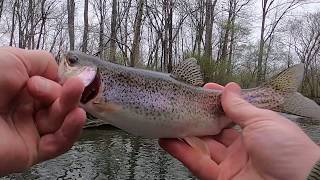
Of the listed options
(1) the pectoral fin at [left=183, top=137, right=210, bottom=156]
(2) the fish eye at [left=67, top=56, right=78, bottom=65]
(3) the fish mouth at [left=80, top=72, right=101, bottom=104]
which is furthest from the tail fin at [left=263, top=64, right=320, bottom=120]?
(2) the fish eye at [left=67, top=56, right=78, bottom=65]

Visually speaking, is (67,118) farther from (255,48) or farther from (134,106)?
(255,48)

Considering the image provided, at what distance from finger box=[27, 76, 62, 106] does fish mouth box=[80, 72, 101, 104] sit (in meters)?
0.22

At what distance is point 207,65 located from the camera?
19.4 metres

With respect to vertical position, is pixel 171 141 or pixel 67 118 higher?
pixel 67 118

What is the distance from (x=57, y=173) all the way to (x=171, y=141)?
18.8ft

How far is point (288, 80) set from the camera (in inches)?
126

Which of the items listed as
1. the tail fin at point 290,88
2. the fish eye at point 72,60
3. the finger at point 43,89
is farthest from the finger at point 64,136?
the tail fin at point 290,88

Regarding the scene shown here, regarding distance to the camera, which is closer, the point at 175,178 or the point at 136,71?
the point at 136,71

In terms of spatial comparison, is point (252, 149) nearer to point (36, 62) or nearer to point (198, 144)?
point (198, 144)

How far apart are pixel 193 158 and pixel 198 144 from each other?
99 millimetres

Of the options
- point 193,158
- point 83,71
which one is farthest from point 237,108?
point 83,71

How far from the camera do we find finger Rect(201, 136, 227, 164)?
9.61ft

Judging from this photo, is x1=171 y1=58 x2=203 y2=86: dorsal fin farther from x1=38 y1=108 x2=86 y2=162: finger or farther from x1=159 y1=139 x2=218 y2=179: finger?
x1=38 y1=108 x2=86 y2=162: finger

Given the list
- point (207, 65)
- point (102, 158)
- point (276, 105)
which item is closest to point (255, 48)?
point (207, 65)
